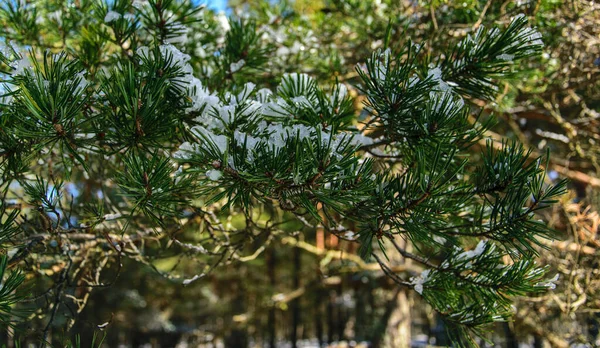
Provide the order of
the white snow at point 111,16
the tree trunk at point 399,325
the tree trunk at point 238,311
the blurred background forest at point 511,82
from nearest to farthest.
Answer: the white snow at point 111,16
the blurred background forest at point 511,82
the tree trunk at point 399,325
the tree trunk at point 238,311

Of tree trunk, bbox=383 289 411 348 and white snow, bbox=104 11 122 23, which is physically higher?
white snow, bbox=104 11 122 23

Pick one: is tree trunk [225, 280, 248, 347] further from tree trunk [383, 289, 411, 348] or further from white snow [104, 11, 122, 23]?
white snow [104, 11, 122, 23]

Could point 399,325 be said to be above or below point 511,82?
below

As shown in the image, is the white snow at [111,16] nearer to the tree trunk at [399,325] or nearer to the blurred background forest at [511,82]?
the blurred background forest at [511,82]

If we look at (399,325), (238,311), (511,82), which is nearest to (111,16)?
(511,82)

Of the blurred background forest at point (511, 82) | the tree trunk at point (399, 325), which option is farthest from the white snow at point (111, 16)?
the tree trunk at point (399, 325)

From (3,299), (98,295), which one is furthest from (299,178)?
(98,295)

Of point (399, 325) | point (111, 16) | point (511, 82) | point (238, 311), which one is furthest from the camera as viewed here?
point (238, 311)

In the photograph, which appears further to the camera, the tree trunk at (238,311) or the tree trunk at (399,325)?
the tree trunk at (238,311)

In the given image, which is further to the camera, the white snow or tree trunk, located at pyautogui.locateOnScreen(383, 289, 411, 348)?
→ tree trunk, located at pyautogui.locateOnScreen(383, 289, 411, 348)

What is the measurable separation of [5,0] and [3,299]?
141cm

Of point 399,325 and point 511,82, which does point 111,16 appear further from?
point 399,325

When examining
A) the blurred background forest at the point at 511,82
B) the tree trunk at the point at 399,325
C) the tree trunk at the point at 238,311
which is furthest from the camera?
the tree trunk at the point at 238,311

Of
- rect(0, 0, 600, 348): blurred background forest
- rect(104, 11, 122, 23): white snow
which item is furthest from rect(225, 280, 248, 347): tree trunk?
rect(104, 11, 122, 23): white snow
